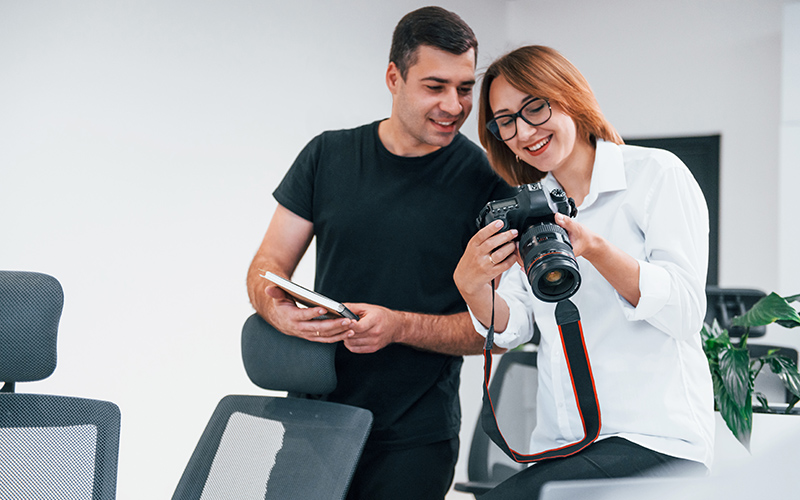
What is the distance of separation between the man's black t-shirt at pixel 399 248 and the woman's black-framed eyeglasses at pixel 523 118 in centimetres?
33

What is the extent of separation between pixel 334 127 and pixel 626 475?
7.32ft

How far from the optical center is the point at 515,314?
4.45 ft

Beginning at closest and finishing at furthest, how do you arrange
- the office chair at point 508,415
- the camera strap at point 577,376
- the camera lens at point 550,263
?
the camera lens at point 550,263 < the camera strap at point 577,376 < the office chair at point 508,415

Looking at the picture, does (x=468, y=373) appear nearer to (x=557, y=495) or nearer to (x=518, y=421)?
(x=518, y=421)

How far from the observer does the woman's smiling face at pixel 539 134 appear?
4.18 feet

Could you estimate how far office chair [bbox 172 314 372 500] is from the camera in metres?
1.28

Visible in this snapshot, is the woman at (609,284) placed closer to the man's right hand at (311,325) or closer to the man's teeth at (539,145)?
the man's teeth at (539,145)

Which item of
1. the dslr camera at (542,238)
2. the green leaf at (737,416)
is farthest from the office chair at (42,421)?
the green leaf at (737,416)

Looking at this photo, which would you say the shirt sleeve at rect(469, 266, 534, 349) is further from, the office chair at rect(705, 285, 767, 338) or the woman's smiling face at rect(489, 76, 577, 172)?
the office chair at rect(705, 285, 767, 338)

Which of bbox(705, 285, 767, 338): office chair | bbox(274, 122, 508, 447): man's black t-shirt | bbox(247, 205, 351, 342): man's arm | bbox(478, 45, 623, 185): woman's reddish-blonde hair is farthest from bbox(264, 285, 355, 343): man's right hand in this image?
bbox(705, 285, 767, 338): office chair

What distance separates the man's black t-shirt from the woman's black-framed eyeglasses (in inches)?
12.8

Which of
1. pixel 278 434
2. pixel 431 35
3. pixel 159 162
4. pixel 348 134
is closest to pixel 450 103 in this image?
pixel 431 35

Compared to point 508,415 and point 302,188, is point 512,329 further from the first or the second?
point 508,415

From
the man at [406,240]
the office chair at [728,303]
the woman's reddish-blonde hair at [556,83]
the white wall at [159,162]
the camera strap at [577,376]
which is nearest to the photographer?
Result: the camera strap at [577,376]
